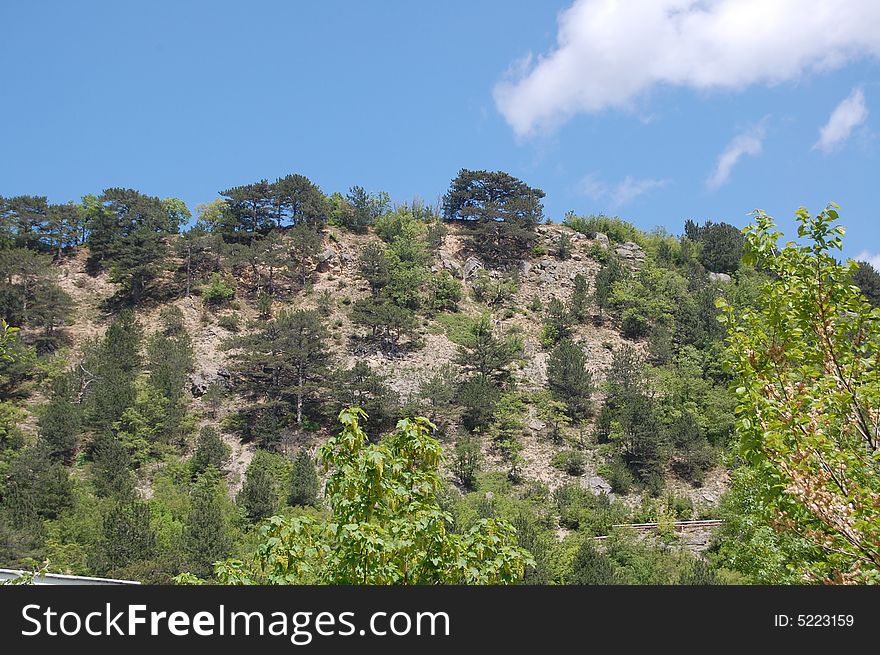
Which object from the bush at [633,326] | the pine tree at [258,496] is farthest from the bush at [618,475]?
the pine tree at [258,496]

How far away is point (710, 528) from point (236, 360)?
89.5 ft

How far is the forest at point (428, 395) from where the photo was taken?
5.68m

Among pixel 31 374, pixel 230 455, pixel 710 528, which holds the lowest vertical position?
pixel 710 528

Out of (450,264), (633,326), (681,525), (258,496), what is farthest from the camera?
(450,264)

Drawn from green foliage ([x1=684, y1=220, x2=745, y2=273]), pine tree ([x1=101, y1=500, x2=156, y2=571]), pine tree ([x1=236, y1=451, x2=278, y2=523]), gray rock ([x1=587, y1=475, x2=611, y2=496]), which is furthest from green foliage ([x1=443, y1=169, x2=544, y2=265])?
pine tree ([x1=101, y1=500, x2=156, y2=571])

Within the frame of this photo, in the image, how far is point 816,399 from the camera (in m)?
5.13

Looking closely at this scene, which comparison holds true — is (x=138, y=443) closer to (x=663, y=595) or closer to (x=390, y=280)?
(x=390, y=280)

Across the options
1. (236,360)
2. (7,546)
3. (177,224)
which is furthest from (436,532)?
(177,224)

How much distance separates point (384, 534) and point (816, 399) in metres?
3.36

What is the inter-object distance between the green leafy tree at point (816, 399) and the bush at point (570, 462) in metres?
31.4

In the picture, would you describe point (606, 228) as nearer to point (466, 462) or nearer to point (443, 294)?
point (443, 294)

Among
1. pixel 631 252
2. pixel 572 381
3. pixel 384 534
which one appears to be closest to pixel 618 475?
pixel 572 381

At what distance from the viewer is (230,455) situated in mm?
36812

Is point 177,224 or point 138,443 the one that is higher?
point 177,224
